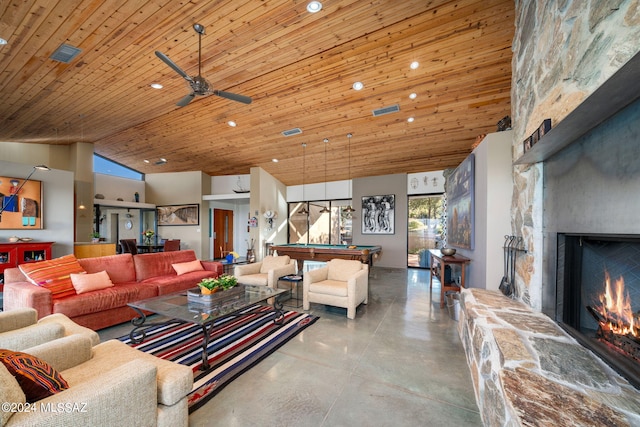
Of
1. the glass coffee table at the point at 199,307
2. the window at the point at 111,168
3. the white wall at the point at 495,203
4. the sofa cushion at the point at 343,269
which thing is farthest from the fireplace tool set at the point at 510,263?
the window at the point at 111,168

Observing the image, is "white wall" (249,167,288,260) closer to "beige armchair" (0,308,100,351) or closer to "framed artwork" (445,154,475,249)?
"framed artwork" (445,154,475,249)

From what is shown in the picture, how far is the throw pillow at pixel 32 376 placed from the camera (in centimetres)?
110

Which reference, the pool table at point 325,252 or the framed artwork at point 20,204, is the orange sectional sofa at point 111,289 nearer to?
the pool table at point 325,252

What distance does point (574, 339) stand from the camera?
182 cm

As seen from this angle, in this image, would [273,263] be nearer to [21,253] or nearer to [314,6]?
[314,6]

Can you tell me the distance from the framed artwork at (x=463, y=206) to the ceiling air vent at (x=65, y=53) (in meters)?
6.09

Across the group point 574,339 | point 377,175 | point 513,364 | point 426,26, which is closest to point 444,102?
point 426,26

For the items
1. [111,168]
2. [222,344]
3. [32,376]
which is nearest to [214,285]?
[222,344]

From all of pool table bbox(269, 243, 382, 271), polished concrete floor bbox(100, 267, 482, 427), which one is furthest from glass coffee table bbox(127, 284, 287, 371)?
pool table bbox(269, 243, 382, 271)

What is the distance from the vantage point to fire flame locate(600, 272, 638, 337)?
1519 mm

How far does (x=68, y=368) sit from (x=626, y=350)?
11.2 feet

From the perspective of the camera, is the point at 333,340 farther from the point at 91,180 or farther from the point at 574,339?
the point at 91,180

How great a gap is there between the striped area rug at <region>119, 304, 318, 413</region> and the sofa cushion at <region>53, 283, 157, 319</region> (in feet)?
1.82

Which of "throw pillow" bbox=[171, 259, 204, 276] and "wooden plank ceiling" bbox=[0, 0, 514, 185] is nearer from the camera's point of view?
"wooden plank ceiling" bbox=[0, 0, 514, 185]
